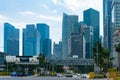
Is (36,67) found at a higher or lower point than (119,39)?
lower

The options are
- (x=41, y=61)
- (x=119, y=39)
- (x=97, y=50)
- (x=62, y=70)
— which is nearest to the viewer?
(x=97, y=50)

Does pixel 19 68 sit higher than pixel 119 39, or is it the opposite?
pixel 119 39

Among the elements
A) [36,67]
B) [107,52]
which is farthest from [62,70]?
[107,52]

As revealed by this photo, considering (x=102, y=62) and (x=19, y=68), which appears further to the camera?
(x=19, y=68)

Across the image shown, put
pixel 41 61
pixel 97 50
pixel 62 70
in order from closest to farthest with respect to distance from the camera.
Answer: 1. pixel 97 50
2. pixel 41 61
3. pixel 62 70

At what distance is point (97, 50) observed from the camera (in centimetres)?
11400

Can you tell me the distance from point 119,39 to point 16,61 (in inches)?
1838

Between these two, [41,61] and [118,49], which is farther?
[41,61]

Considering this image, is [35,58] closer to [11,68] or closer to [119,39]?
[11,68]

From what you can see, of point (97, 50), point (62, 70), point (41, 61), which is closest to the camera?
point (97, 50)

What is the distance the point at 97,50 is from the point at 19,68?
64112 millimetres

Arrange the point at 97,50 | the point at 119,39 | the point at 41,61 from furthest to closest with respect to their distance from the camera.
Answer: the point at 41,61 < the point at 119,39 < the point at 97,50

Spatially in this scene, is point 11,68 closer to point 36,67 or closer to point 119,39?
point 36,67

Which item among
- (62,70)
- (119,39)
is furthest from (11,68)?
(119,39)
